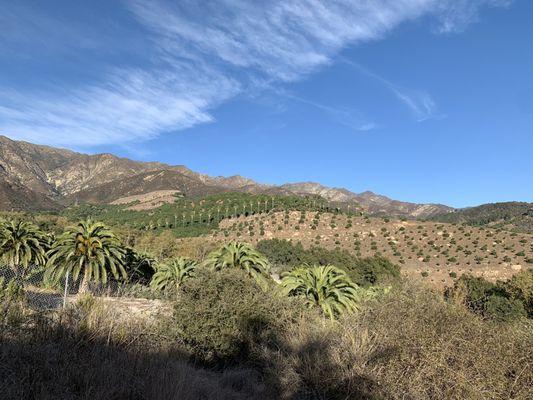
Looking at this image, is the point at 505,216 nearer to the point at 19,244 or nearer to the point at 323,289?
the point at 323,289

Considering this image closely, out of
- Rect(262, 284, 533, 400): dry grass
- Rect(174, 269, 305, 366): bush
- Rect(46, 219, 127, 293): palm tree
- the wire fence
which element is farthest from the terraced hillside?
the wire fence

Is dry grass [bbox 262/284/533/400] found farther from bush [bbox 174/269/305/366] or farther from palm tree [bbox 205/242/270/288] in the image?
palm tree [bbox 205/242/270/288]

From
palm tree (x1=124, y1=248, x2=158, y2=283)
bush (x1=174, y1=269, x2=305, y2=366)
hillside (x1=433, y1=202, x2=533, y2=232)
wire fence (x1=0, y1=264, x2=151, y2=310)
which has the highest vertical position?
hillside (x1=433, y1=202, x2=533, y2=232)

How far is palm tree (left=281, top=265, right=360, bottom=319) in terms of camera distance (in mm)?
15695

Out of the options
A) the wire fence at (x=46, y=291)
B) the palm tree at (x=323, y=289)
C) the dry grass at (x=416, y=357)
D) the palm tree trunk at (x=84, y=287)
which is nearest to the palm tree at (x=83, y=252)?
the palm tree trunk at (x=84, y=287)

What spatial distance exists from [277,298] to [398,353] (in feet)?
19.5

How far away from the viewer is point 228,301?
1082 cm

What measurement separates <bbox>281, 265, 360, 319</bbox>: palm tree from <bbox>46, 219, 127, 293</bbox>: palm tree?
39.0 feet

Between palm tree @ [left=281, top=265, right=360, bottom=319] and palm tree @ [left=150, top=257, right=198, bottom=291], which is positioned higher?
palm tree @ [left=281, top=265, right=360, bottom=319]

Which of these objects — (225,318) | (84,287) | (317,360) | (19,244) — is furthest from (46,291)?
(19,244)

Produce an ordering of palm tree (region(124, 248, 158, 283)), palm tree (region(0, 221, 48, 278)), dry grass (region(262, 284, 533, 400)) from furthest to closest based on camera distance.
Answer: palm tree (region(124, 248, 158, 283))
palm tree (region(0, 221, 48, 278))
dry grass (region(262, 284, 533, 400))

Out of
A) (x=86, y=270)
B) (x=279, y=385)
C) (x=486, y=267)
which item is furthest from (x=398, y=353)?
(x=486, y=267)

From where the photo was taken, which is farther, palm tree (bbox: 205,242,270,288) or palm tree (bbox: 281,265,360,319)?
palm tree (bbox: 205,242,270,288)

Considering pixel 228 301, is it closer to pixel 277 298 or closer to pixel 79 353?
pixel 277 298
